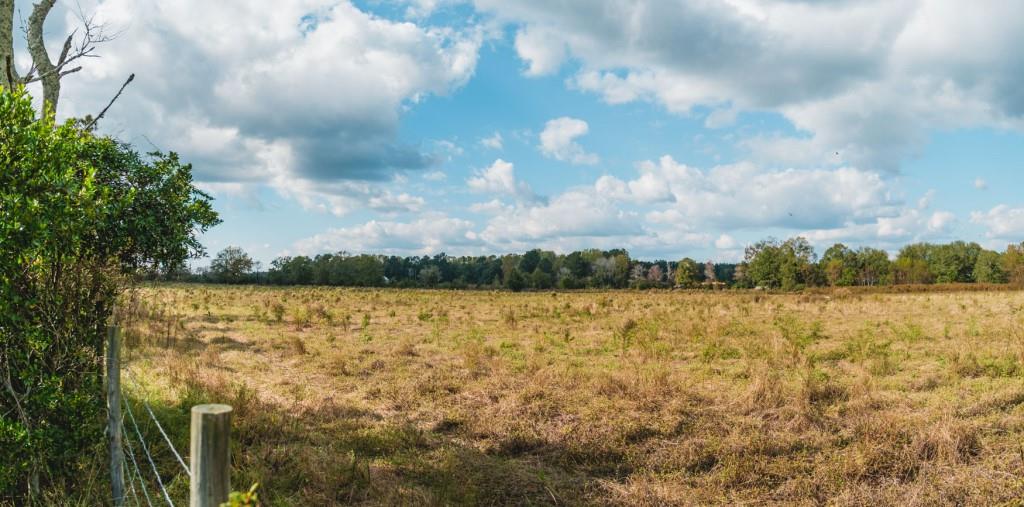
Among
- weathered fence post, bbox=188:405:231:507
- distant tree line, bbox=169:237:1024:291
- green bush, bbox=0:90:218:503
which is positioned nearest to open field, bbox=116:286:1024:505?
green bush, bbox=0:90:218:503

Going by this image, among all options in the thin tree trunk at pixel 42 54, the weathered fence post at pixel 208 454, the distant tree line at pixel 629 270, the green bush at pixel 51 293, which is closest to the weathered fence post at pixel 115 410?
the green bush at pixel 51 293

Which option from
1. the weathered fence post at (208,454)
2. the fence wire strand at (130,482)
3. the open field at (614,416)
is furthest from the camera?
the open field at (614,416)

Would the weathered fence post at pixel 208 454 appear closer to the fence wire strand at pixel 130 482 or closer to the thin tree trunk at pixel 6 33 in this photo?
the fence wire strand at pixel 130 482

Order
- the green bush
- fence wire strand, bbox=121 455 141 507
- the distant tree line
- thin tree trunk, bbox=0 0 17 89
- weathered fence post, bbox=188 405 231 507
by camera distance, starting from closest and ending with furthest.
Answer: weathered fence post, bbox=188 405 231 507, the green bush, fence wire strand, bbox=121 455 141 507, thin tree trunk, bbox=0 0 17 89, the distant tree line

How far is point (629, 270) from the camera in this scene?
10981 cm

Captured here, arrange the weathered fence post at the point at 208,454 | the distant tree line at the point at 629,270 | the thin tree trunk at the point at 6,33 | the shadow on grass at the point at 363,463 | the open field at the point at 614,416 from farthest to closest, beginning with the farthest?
the distant tree line at the point at 629,270
the thin tree trunk at the point at 6,33
the open field at the point at 614,416
the shadow on grass at the point at 363,463
the weathered fence post at the point at 208,454

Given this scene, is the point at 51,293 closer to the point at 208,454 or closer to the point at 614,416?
the point at 208,454

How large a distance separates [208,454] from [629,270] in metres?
110

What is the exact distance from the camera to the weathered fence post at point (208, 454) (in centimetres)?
276

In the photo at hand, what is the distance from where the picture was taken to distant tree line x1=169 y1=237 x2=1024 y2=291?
71.6m

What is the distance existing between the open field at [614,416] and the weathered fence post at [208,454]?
3040 millimetres

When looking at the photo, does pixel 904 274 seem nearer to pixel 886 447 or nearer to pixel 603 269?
pixel 603 269

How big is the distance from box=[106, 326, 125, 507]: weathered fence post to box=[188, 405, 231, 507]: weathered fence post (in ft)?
10.5

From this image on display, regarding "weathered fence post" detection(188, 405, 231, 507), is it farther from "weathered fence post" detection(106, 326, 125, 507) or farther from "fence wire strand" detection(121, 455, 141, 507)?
"weathered fence post" detection(106, 326, 125, 507)
